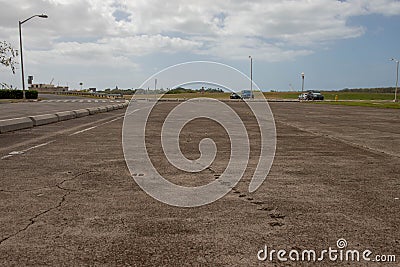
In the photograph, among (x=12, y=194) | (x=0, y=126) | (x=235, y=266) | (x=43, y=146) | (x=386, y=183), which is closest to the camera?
(x=235, y=266)

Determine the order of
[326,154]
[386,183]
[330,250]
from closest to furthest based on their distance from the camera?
[330,250] → [386,183] → [326,154]

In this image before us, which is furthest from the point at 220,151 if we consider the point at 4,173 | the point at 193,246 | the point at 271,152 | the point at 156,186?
the point at 193,246

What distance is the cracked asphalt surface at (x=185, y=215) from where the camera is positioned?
3566 millimetres

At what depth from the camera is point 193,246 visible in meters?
3.70

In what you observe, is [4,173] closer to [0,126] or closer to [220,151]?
[220,151]

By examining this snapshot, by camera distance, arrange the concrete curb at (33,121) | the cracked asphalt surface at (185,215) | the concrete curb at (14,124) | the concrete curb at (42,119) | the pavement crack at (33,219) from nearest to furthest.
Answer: the cracked asphalt surface at (185,215)
the pavement crack at (33,219)
the concrete curb at (14,124)
the concrete curb at (33,121)
the concrete curb at (42,119)

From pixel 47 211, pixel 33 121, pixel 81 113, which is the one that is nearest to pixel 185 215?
pixel 47 211

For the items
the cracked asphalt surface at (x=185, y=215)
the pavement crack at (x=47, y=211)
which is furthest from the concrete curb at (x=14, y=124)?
the pavement crack at (x=47, y=211)

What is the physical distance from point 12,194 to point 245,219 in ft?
9.68

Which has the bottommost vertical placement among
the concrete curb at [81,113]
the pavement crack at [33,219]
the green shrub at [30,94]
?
the pavement crack at [33,219]

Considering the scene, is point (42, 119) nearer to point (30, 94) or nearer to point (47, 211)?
point (47, 211)

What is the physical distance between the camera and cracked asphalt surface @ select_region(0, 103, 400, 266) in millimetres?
3566

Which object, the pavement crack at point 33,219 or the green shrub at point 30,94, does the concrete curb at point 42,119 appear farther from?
the green shrub at point 30,94

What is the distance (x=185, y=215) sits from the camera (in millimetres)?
4629
